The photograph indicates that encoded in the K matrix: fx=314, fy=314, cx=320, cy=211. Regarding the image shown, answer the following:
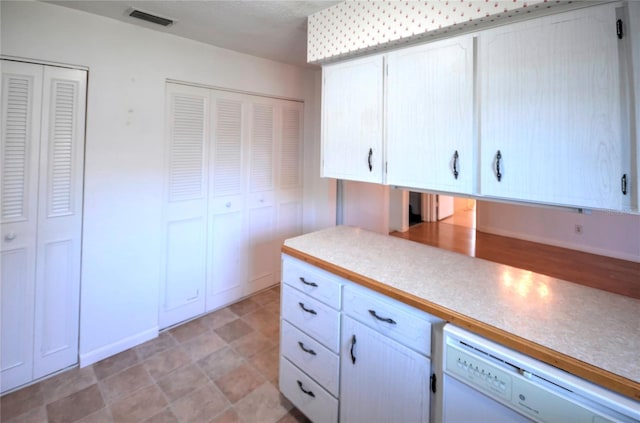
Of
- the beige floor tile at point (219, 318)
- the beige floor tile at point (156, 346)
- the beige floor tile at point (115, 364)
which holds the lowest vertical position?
the beige floor tile at point (115, 364)

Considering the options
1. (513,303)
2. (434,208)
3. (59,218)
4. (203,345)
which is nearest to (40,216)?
(59,218)

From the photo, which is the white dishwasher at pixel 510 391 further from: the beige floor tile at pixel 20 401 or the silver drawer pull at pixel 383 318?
the beige floor tile at pixel 20 401

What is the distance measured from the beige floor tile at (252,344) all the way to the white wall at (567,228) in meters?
3.06

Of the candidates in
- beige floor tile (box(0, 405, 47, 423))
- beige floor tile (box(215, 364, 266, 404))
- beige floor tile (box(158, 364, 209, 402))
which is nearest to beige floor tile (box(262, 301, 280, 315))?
beige floor tile (box(215, 364, 266, 404))

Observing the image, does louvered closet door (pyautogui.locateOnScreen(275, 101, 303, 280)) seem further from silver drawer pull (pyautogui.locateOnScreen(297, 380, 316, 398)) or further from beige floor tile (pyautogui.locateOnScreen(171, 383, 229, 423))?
silver drawer pull (pyautogui.locateOnScreen(297, 380, 316, 398))

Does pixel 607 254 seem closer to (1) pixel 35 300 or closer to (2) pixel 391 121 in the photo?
(2) pixel 391 121

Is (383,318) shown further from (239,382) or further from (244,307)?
(244,307)

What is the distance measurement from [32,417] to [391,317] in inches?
80.5

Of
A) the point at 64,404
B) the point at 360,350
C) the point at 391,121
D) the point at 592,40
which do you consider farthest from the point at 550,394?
the point at 64,404

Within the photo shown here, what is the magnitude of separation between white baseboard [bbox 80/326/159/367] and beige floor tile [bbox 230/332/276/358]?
0.65 metres

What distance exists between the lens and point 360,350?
138 centimetres

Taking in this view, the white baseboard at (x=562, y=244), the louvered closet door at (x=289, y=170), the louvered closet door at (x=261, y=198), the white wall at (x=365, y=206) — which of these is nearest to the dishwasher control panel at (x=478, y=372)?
the louvered closet door at (x=261, y=198)

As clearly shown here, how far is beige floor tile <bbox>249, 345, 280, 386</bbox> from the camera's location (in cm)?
210

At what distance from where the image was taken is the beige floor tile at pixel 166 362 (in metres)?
2.10
